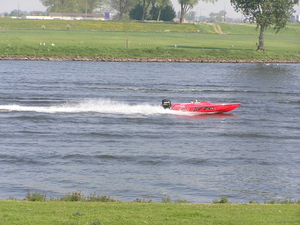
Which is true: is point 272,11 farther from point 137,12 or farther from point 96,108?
point 137,12

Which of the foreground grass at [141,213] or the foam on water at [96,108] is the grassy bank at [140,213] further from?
the foam on water at [96,108]

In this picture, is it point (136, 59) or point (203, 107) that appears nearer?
point (203, 107)

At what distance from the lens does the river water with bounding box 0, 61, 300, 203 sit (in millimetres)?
22656

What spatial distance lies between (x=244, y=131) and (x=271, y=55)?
6656cm

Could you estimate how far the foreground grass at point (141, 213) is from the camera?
545 inches

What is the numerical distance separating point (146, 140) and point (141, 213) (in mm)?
17322

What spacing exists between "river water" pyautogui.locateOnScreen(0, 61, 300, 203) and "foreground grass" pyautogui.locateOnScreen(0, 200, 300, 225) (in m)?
4.17

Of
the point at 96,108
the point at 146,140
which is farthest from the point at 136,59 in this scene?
the point at 146,140

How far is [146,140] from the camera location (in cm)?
3225

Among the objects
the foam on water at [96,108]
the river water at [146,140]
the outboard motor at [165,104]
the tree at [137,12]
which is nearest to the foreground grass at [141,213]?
the river water at [146,140]

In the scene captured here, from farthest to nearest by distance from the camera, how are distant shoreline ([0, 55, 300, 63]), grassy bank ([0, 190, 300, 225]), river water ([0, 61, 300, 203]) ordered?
distant shoreline ([0, 55, 300, 63]), river water ([0, 61, 300, 203]), grassy bank ([0, 190, 300, 225])

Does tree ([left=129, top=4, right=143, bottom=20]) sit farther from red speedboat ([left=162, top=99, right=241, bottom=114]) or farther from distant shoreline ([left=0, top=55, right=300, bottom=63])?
red speedboat ([left=162, top=99, right=241, bottom=114])

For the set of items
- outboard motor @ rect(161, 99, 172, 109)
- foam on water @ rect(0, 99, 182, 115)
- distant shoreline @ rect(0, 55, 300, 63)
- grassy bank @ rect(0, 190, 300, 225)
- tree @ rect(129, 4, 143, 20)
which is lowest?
foam on water @ rect(0, 99, 182, 115)

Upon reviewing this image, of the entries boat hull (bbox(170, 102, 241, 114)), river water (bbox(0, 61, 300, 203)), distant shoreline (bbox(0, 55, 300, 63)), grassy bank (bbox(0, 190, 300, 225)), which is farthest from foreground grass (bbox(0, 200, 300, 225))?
distant shoreline (bbox(0, 55, 300, 63))
